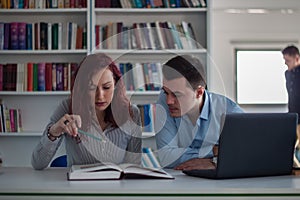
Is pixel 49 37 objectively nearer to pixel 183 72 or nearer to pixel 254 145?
pixel 183 72

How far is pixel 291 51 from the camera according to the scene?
595 centimetres

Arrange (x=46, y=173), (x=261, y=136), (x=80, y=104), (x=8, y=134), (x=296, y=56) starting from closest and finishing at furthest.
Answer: (x=261, y=136), (x=46, y=173), (x=80, y=104), (x=8, y=134), (x=296, y=56)

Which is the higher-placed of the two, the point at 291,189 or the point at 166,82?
the point at 166,82

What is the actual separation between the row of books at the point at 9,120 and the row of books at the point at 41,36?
19.1 inches

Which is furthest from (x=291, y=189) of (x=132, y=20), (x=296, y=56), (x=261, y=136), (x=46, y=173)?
(x=296, y=56)

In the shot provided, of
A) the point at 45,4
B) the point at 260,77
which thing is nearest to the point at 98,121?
the point at 45,4

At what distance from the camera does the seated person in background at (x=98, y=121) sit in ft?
7.03

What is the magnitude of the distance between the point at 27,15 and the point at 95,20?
0.55 meters

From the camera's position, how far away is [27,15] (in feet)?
14.4

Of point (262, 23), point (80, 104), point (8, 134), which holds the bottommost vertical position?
point (8, 134)

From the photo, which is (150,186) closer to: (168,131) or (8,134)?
(168,131)

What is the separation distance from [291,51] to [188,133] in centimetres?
387

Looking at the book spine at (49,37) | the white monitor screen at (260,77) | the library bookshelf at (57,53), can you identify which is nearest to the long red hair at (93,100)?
the library bookshelf at (57,53)

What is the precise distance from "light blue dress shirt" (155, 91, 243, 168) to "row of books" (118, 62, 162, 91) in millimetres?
275
